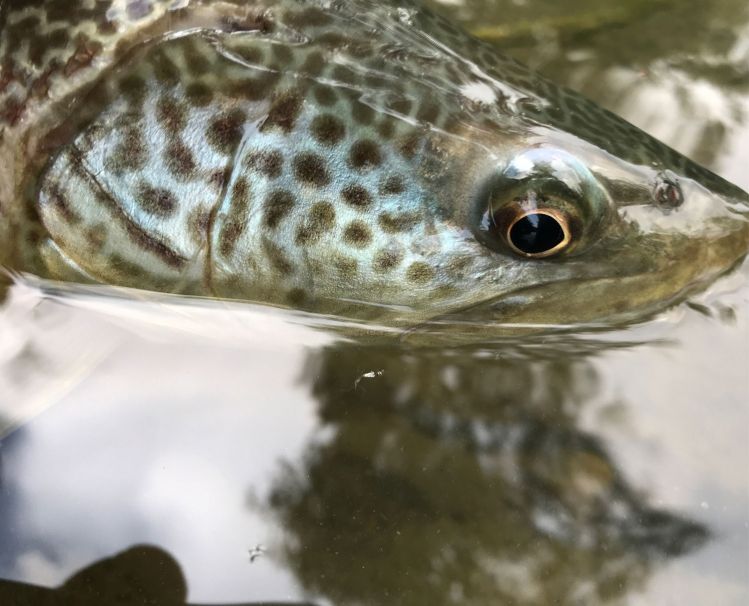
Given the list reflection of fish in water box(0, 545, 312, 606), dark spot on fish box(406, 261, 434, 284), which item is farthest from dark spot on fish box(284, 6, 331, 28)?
reflection of fish in water box(0, 545, 312, 606)

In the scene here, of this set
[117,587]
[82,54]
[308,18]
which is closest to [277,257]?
[308,18]

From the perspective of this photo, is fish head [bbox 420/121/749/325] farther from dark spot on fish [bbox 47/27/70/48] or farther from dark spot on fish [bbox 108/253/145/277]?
dark spot on fish [bbox 47/27/70/48]

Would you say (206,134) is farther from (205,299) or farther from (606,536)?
(606,536)

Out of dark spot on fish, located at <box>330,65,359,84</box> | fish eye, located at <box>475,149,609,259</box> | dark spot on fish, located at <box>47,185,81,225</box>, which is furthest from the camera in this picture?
dark spot on fish, located at <box>47,185,81,225</box>

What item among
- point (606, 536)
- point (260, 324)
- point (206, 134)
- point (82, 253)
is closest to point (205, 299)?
point (260, 324)

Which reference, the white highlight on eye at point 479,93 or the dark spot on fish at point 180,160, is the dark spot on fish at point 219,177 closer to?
the dark spot on fish at point 180,160

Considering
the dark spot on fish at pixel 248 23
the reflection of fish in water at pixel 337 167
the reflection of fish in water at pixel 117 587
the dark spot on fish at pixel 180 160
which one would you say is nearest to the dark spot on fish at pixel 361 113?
the reflection of fish in water at pixel 337 167
